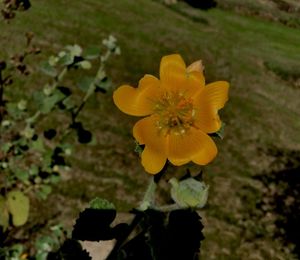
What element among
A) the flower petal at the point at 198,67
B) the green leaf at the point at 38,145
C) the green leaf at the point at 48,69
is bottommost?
the green leaf at the point at 38,145

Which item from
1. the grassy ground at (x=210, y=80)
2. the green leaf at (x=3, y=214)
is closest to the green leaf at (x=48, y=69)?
the green leaf at (x=3, y=214)

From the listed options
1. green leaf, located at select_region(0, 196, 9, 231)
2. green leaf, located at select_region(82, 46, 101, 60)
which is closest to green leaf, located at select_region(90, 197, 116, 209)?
green leaf, located at select_region(0, 196, 9, 231)

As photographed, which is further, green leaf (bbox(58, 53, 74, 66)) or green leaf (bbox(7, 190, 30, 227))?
green leaf (bbox(7, 190, 30, 227))

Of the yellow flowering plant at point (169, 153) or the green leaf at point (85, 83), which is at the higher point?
the yellow flowering plant at point (169, 153)

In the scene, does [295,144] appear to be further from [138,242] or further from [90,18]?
[138,242]

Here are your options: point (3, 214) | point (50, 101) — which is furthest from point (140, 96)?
point (50, 101)

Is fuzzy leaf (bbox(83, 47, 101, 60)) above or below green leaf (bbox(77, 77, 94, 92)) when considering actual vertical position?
above

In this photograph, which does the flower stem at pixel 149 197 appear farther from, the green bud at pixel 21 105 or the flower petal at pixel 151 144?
the green bud at pixel 21 105

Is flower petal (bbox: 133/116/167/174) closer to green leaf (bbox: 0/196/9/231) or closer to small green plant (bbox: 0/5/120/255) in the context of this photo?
small green plant (bbox: 0/5/120/255)
